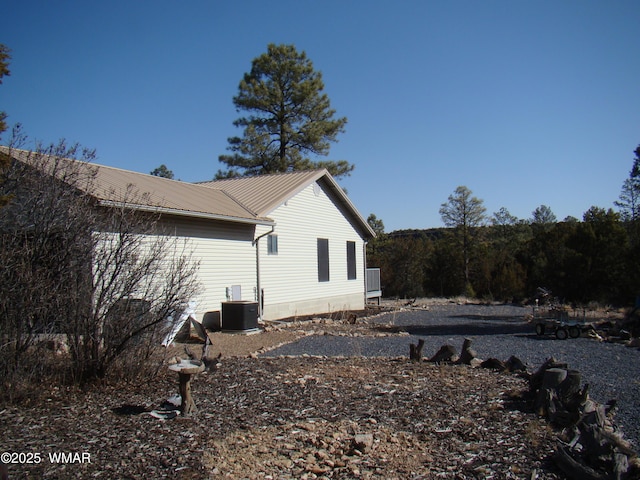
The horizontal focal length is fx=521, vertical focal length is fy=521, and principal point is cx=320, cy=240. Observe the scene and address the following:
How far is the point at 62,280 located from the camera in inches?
231

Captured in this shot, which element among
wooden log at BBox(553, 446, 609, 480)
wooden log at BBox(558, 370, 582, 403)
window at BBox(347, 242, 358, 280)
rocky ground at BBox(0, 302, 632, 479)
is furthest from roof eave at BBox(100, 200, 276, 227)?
wooden log at BBox(553, 446, 609, 480)

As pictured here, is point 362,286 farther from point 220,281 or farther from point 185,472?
point 185,472

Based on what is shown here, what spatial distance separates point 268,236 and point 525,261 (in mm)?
14781

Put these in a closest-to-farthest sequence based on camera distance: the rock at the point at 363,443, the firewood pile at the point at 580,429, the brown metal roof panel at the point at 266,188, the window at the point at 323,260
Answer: the firewood pile at the point at 580,429 < the rock at the point at 363,443 < the brown metal roof panel at the point at 266,188 < the window at the point at 323,260

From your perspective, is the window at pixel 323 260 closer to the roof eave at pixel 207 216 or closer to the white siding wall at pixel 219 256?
the roof eave at pixel 207 216

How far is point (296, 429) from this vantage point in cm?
489

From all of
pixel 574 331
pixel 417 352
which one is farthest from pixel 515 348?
pixel 417 352

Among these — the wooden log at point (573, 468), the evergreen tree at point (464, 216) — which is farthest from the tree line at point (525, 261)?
the wooden log at point (573, 468)

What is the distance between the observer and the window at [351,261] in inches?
806

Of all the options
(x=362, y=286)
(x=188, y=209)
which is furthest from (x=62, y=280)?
(x=362, y=286)

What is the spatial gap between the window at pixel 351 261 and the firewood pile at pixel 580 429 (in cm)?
1415

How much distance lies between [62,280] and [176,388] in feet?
6.06

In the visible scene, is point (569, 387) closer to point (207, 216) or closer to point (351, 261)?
point (207, 216)

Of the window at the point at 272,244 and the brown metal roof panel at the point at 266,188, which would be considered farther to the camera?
the brown metal roof panel at the point at 266,188
